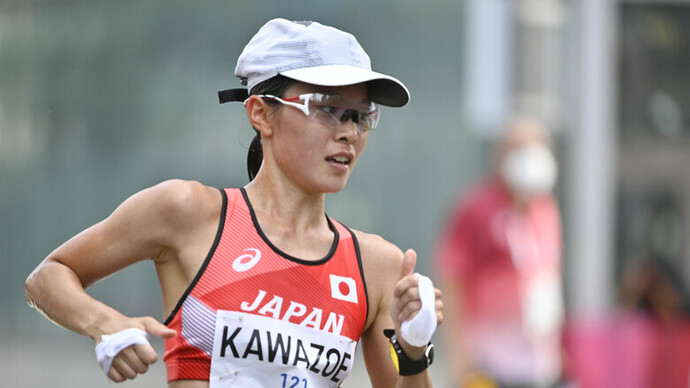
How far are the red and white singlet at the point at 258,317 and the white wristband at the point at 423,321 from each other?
0.23 meters

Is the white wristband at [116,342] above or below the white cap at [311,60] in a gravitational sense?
below

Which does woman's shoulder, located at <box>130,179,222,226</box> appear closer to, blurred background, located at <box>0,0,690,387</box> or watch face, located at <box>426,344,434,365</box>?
watch face, located at <box>426,344,434,365</box>

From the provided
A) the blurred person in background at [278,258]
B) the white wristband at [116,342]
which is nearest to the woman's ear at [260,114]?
the blurred person in background at [278,258]

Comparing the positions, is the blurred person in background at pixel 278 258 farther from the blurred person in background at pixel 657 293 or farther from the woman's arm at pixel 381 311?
the blurred person in background at pixel 657 293

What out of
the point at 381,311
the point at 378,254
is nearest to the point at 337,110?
the point at 378,254

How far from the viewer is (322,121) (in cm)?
344

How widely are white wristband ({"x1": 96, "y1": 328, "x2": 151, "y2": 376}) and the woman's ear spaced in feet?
2.82

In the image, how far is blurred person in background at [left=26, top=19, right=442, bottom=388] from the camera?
3.26 m

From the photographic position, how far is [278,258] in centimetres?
338

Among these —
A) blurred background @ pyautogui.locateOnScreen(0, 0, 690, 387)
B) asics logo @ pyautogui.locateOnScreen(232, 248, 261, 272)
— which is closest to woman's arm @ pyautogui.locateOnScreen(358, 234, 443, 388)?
asics logo @ pyautogui.locateOnScreen(232, 248, 261, 272)

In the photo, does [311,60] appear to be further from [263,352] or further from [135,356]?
[135,356]

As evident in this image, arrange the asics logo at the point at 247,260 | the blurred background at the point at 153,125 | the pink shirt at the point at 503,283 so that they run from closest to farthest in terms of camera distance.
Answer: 1. the asics logo at the point at 247,260
2. the pink shirt at the point at 503,283
3. the blurred background at the point at 153,125

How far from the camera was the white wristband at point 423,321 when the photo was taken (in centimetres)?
321

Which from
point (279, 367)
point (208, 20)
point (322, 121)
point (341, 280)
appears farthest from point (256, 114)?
point (208, 20)
